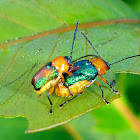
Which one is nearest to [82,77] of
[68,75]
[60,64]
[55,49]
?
[68,75]

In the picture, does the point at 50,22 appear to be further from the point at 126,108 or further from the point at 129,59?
the point at 126,108

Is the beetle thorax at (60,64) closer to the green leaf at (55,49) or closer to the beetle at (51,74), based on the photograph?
the beetle at (51,74)

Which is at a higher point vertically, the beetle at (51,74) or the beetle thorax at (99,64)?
the beetle thorax at (99,64)

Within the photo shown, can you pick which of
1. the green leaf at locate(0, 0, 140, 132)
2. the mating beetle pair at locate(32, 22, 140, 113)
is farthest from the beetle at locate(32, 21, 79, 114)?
the green leaf at locate(0, 0, 140, 132)

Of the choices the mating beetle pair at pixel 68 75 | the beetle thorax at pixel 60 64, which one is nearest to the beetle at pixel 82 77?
the mating beetle pair at pixel 68 75

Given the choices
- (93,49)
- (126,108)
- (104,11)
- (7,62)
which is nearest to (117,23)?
(104,11)

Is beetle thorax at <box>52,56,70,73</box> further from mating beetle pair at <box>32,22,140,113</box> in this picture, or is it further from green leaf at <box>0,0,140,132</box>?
green leaf at <box>0,0,140,132</box>

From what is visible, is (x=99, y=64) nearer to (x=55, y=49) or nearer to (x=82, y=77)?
(x=82, y=77)
